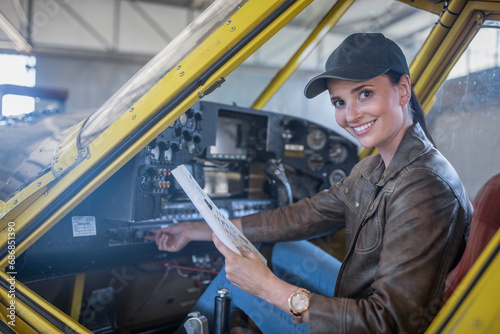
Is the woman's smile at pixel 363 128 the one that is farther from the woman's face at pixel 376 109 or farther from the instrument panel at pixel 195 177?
the instrument panel at pixel 195 177

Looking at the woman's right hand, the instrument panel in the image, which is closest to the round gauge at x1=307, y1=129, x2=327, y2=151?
the instrument panel

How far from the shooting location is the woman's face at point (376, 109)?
1.10 m

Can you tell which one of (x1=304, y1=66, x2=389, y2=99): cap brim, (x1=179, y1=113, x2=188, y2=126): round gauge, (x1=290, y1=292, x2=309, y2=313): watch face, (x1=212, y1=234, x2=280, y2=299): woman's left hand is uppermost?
(x1=304, y1=66, x2=389, y2=99): cap brim

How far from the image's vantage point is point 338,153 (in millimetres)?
2816

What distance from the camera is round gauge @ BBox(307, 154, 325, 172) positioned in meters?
2.74

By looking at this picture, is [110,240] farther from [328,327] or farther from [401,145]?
[401,145]

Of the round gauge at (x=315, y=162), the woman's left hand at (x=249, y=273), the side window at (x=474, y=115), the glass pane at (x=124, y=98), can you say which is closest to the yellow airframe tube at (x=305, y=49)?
the round gauge at (x=315, y=162)

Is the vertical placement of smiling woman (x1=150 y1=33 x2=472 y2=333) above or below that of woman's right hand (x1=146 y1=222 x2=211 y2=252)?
above

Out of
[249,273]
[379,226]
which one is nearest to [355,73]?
[379,226]

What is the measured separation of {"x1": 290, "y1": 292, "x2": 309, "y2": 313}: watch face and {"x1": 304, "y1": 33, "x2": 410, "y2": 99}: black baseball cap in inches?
23.8

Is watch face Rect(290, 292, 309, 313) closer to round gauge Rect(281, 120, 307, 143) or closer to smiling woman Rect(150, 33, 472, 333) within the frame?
smiling woman Rect(150, 33, 472, 333)

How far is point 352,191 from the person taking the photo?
140 cm

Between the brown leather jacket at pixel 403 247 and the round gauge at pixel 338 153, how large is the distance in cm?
155

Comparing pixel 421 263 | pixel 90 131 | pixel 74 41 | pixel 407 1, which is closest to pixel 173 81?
pixel 90 131
